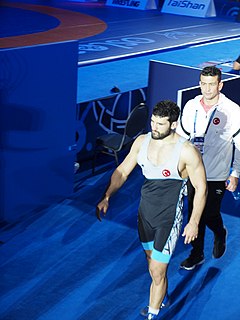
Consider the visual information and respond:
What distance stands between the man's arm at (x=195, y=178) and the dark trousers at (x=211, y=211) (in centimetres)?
76

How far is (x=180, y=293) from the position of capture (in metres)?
5.40

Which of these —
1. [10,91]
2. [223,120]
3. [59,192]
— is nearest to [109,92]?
[59,192]

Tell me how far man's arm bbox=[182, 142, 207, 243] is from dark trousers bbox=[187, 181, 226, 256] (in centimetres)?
76

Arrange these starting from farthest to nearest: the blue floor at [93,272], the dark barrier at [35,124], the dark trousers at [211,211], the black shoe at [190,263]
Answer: the dark barrier at [35,124], the black shoe at [190,263], the dark trousers at [211,211], the blue floor at [93,272]

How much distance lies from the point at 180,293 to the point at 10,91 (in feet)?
8.94

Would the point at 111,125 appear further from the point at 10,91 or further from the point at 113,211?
the point at 10,91

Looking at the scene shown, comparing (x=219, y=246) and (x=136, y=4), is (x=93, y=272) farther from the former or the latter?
(x=136, y=4)

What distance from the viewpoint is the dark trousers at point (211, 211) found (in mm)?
5492

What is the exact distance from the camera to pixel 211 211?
5578mm

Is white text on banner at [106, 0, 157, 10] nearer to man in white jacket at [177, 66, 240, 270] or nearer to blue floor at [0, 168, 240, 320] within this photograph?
blue floor at [0, 168, 240, 320]

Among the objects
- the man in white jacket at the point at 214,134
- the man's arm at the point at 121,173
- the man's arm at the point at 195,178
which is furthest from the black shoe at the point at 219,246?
the man's arm at the point at 121,173

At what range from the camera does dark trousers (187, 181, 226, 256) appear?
5.49 m

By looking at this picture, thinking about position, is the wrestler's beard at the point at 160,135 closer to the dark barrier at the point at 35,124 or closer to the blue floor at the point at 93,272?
the blue floor at the point at 93,272

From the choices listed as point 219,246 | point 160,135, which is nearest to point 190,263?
point 219,246
